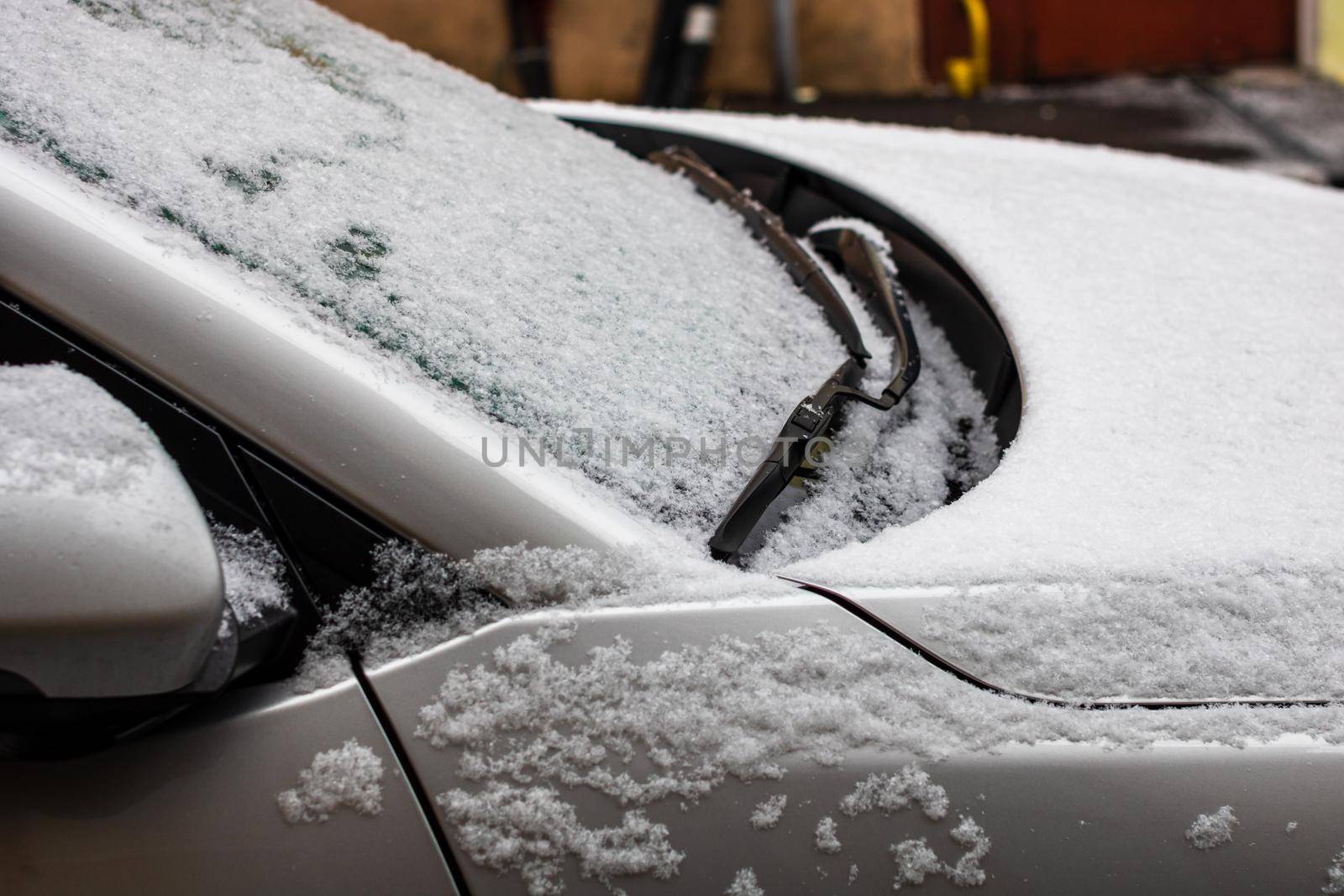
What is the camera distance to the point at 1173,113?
5645 mm

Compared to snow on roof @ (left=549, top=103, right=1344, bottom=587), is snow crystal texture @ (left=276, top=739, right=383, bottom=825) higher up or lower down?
lower down

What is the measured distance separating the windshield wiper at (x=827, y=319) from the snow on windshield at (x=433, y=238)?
0.03 m

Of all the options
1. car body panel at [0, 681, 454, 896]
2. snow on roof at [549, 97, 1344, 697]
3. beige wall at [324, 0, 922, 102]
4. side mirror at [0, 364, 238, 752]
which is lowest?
car body panel at [0, 681, 454, 896]

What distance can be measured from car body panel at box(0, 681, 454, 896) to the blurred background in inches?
216

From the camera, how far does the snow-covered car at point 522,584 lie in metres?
0.88

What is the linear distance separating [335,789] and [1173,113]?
241 inches

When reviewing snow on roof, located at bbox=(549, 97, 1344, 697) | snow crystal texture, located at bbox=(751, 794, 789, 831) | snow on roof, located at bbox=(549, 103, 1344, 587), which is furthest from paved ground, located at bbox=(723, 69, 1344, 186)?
snow crystal texture, located at bbox=(751, 794, 789, 831)

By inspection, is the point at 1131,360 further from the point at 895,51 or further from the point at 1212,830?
the point at 895,51

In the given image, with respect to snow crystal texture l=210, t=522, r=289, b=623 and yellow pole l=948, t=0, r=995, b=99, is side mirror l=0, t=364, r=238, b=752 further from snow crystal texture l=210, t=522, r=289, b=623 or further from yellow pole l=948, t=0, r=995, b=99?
yellow pole l=948, t=0, r=995, b=99

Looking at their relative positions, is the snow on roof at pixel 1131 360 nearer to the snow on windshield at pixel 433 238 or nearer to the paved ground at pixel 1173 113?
the snow on windshield at pixel 433 238

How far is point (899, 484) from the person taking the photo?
124 cm

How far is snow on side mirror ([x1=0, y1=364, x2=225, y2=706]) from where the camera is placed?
2.55 feet

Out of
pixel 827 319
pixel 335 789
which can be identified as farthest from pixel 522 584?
pixel 827 319

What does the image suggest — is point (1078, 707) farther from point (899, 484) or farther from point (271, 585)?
point (271, 585)
